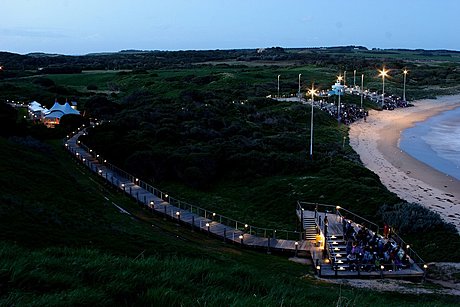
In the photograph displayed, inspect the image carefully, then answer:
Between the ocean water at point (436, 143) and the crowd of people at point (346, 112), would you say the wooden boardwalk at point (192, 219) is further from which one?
the crowd of people at point (346, 112)

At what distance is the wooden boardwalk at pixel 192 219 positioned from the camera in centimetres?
2311

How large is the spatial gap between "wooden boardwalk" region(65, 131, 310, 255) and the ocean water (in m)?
A: 21.6

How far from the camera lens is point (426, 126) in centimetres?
6750

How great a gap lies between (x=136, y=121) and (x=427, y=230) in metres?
35.4

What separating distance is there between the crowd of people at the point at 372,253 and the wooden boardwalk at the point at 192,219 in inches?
91.9

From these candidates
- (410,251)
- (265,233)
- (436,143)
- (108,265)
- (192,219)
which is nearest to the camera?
(108,265)

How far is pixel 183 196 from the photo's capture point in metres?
33.6

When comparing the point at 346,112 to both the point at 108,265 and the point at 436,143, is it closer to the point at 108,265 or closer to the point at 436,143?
the point at 436,143

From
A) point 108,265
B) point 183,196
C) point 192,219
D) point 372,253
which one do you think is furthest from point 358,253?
point 183,196

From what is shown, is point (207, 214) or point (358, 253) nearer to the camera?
point (358, 253)

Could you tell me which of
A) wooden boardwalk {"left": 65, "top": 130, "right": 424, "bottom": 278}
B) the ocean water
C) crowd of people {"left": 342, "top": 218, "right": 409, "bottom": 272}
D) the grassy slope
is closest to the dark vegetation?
the grassy slope

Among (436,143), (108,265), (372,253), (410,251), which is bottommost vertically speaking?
(436,143)

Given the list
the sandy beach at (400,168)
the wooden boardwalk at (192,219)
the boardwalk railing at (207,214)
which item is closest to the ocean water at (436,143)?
the sandy beach at (400,168)

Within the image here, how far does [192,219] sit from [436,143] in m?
38.0
